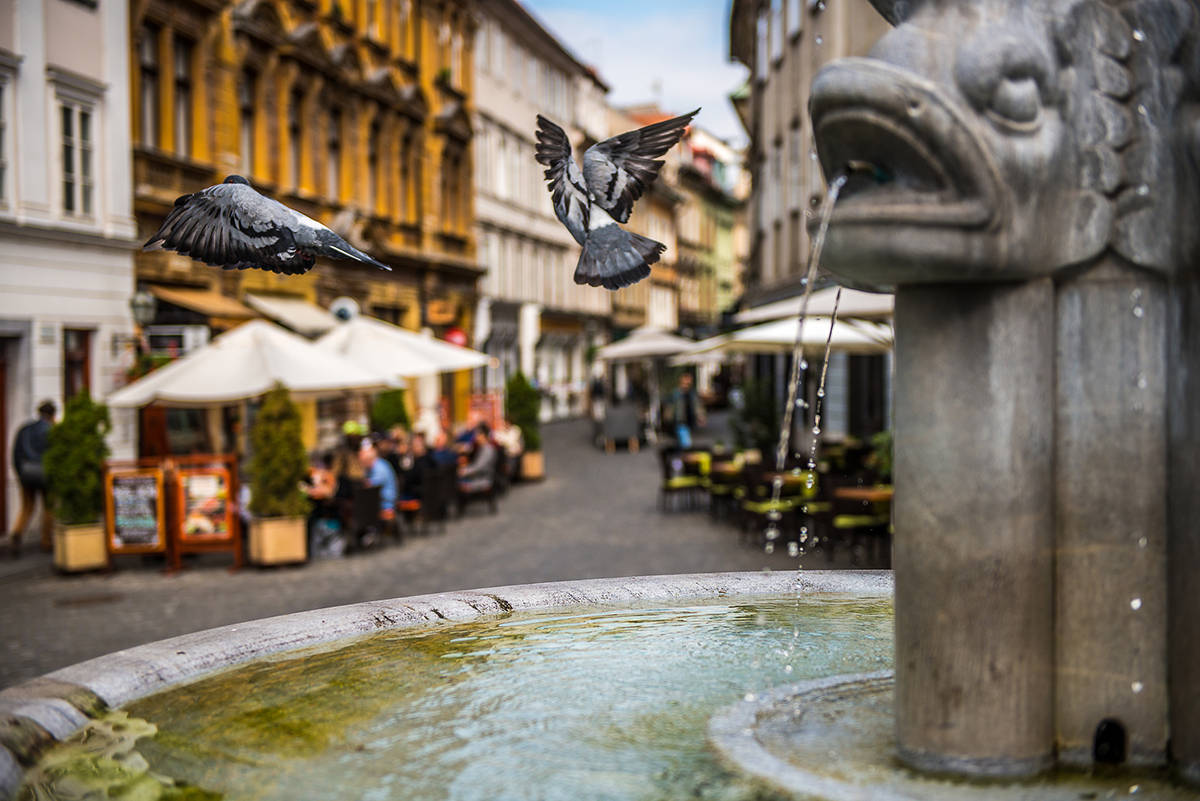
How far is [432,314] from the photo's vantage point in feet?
124

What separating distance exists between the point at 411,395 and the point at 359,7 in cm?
990

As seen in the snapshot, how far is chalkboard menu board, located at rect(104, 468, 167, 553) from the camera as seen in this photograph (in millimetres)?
13688

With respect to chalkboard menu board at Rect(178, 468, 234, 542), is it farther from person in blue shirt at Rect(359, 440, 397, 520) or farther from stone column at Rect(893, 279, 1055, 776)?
stone column at Rect(893, 279, 1055, 776)

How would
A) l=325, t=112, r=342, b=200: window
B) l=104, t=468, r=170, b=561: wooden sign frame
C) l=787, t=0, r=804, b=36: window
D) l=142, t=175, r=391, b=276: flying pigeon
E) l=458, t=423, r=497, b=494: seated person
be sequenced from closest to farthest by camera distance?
l=142, t=175, r=391, b=276: flying pigeon
l=104, t=468, r=170, b=561: wooden sign frame
l=458, t=423, r=497, b=494: seated person
l=787, t=0, r=804, b=36: window
l=325, t=112, r=342, b=200: window

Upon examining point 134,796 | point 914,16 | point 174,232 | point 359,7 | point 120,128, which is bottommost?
point 134,796

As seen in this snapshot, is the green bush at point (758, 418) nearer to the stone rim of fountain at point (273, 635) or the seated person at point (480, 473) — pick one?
the seated person at point (480, 473)

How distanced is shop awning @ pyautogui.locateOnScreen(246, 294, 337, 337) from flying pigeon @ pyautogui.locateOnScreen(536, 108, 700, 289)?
68.4 feet

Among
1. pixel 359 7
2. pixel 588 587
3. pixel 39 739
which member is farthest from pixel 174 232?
pixel 359 7

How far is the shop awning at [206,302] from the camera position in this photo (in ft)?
70.6

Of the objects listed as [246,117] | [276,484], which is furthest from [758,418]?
[246,117]

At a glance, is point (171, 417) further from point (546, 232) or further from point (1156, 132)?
point (546, 232)

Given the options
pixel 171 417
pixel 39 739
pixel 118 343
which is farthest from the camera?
pixel 171 417

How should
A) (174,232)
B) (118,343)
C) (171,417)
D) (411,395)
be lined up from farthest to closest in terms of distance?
(411,395) → (171,417) → (118,343) → (174,232)

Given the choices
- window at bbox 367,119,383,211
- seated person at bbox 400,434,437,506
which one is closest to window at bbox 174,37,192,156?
seated person at bbox 400,434,437,506
